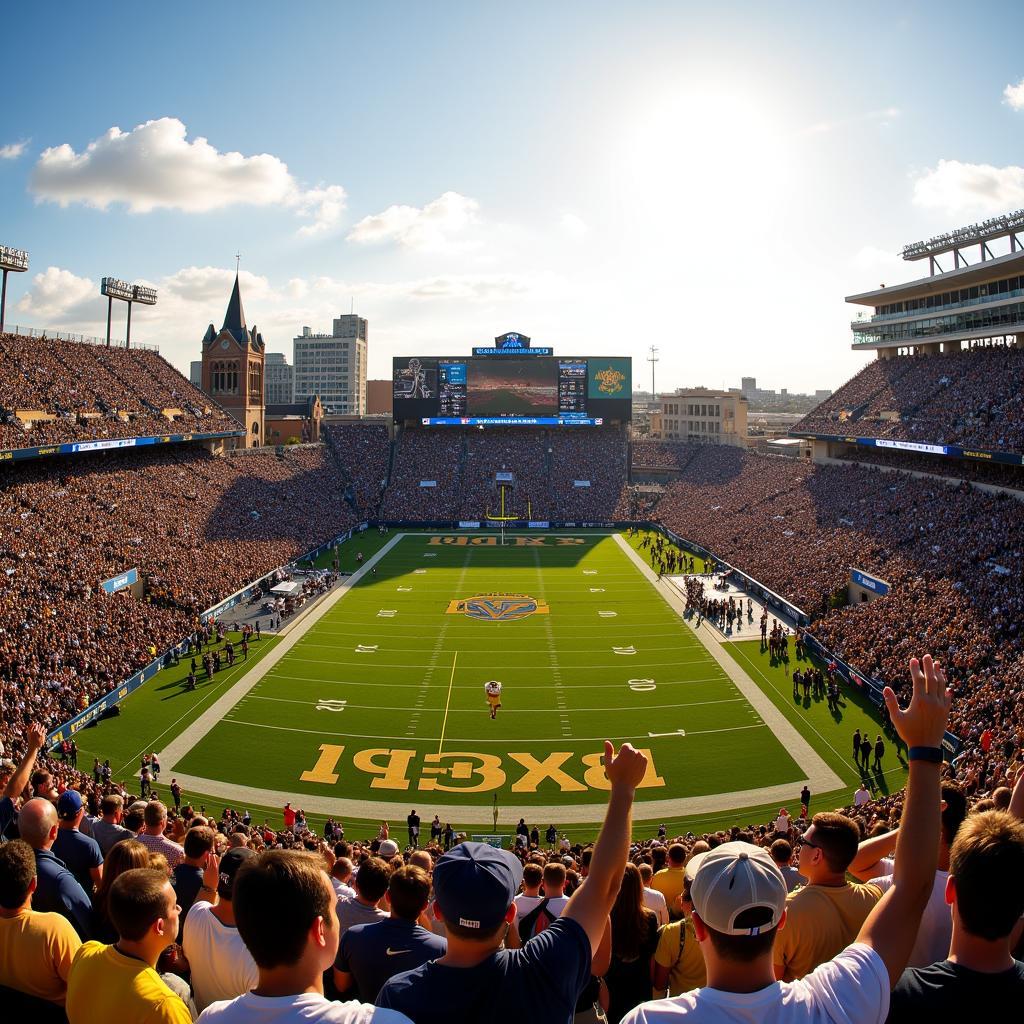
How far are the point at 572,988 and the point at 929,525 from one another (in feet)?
124

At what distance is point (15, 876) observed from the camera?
4.04 m

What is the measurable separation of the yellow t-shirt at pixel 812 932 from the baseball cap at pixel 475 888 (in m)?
2.00

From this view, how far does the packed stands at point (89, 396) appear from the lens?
135 feet

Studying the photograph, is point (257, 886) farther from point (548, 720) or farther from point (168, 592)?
point (168, 592)

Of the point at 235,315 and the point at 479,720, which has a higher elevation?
the point at 235,315

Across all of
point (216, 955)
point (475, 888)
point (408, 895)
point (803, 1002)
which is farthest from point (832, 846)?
point (216, 955)

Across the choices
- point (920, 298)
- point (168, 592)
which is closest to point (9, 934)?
point (168, 592)

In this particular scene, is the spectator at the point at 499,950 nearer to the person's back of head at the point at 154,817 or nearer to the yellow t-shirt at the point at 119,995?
the yellow t-shirt at the point at 119,995

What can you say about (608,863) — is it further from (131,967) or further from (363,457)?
(363,457)

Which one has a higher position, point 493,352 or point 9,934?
point 493,352

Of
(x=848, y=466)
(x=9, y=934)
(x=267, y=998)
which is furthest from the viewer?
(x=848, y=466)

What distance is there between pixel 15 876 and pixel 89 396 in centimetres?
4950

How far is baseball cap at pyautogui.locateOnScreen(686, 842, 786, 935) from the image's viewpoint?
2684 mm

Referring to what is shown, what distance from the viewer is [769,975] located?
8.89 feet
